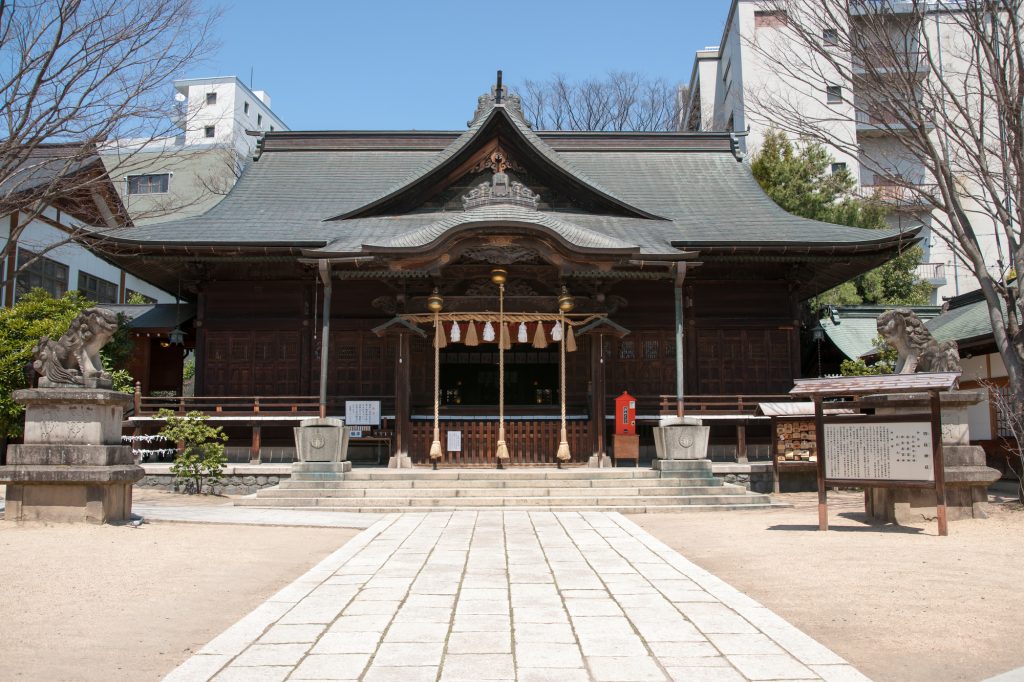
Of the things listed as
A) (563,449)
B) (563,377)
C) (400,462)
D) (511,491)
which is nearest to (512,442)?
(563,449)

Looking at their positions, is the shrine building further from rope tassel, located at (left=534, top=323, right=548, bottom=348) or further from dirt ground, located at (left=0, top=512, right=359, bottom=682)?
dirt ground, located at (left=0, top=512, right=359, bottom=682)

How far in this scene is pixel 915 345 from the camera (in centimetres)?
1039

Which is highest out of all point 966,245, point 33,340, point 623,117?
point 623,117

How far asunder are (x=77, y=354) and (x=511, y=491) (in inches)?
272

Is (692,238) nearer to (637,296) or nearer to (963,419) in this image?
(637,296)

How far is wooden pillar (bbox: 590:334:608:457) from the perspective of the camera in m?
15.2

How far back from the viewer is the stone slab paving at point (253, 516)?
10.7 m

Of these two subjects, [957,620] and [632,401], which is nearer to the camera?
[957,620]

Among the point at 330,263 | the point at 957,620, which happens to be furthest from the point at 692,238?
the point at 957,620

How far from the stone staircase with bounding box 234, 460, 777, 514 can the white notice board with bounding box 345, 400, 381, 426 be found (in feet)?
7.62

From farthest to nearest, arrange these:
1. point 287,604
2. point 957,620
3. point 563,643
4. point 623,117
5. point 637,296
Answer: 1. point 623,117
2. point 637,296
3. point 287,604
4. point 957,620
5. point 563,643

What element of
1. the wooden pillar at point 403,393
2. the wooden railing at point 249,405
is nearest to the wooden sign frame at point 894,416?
the wooden pillar at point 403,393

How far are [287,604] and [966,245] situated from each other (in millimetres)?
11288

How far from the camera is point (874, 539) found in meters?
8.70
